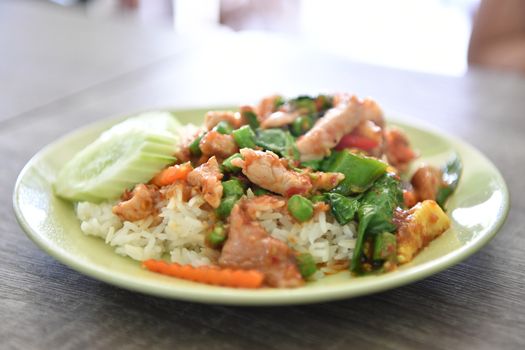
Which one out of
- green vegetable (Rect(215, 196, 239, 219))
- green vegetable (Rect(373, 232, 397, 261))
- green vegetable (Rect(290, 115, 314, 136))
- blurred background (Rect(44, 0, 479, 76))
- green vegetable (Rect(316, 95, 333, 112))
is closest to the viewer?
green vegetable (Rect(373, 232, 397, 261))

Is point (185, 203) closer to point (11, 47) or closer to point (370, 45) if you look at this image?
point (11, 47)

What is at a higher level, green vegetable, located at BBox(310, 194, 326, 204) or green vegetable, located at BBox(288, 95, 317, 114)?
Result: green vegetable, located at BBox(288, 95, 317, 114)

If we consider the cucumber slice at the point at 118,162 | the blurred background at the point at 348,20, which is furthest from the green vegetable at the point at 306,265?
the blurred background at the point at 348,20

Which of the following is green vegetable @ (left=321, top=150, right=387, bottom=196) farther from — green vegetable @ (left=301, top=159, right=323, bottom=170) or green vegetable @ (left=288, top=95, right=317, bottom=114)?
Answer: green vegetable @ (left=288, top=95, right=317, bottom=114)

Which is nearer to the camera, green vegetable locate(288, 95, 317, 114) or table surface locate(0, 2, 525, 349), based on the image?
table surface locate(0, 2, 525, 349)

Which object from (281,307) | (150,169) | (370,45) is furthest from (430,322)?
(370,45)

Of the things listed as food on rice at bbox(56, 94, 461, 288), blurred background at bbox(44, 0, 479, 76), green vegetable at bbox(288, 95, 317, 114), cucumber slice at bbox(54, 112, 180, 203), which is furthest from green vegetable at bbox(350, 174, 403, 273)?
blurred background at bbox(44, 0, 479, 76)
